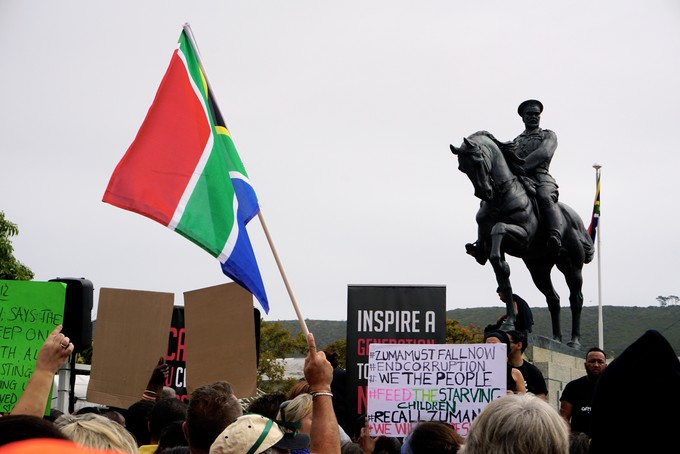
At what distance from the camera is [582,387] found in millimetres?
8391

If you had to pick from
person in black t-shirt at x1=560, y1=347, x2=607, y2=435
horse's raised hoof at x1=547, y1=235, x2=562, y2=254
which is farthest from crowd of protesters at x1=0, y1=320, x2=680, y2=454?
horse's raised hoof at x1=547, y1=235, x2=562, y2=254

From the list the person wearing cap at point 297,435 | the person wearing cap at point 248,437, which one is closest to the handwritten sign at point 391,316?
the person wearing cap at point 297,435

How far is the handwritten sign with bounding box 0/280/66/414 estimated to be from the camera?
6008 mm

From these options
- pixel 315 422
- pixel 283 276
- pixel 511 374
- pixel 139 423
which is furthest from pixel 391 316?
pixel 315 422

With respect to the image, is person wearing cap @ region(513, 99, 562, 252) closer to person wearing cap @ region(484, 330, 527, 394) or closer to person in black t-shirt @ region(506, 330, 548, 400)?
person in black t-shirt @ region(506, 330, 548, 400)

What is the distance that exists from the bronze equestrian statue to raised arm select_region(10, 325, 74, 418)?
28.6ft

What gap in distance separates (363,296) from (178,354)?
2.05 metres

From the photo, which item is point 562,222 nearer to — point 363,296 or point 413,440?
point 363,296

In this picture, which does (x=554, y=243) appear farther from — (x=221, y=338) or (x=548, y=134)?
(x=221, y=338)

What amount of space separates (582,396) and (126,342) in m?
3.79

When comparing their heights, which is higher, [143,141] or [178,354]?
[143,141]

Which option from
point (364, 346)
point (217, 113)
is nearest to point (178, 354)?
point (364, 346)

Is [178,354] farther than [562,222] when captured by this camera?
No

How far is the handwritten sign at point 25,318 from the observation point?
19.7 feet
